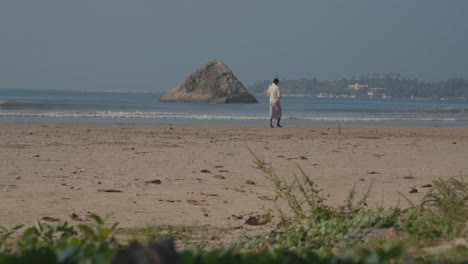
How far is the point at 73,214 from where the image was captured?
690cm

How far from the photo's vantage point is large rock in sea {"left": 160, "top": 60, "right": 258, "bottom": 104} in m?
69.4

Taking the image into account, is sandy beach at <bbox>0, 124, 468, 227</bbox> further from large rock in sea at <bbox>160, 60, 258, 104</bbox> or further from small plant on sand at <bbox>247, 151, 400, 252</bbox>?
large rock in sea at <bbox>160, 60, 258, 104</bbox>

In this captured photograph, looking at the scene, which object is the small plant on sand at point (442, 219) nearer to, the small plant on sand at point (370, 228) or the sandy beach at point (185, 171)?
the small plant on sand at point (370, 228)

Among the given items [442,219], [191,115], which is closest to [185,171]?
[442,219]

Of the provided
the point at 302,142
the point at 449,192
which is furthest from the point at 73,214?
the point at 302,142

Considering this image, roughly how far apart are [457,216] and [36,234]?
282 cm

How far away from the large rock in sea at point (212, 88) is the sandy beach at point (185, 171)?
50103mm

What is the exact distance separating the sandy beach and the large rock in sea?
5010cm

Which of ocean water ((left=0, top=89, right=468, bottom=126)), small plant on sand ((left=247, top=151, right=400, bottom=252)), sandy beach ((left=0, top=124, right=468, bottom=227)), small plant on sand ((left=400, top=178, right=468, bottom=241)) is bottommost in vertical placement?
→ ocean water ((left=0, top=89, right=468, bottom=126))

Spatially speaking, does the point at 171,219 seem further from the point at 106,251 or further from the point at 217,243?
the point at 106,251

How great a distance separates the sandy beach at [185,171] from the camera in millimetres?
7512

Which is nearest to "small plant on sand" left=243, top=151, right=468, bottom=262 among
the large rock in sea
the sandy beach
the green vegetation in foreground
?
the green vegetation in foreground

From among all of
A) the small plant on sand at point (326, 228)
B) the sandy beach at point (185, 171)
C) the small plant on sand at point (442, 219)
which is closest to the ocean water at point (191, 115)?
the sandy beach at point (185, 171)

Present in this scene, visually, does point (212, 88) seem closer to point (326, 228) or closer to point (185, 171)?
point (185, 171)
